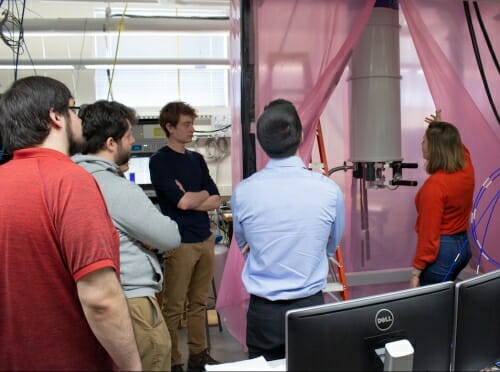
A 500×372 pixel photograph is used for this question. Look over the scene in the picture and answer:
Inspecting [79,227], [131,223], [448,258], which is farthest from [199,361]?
[79,227]

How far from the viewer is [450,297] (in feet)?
3.29

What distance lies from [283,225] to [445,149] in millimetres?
1227

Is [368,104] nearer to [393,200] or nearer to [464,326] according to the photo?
[393,200]

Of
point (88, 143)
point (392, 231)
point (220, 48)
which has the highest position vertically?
point (220, 48)

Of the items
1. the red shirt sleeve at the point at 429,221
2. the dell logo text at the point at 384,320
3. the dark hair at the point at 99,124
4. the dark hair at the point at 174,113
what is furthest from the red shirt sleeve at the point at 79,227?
the red shirt sleeve at the point at 429,221

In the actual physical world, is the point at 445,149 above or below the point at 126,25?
below

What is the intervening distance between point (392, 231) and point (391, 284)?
1.14ft

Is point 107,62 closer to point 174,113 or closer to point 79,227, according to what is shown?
point 174,113

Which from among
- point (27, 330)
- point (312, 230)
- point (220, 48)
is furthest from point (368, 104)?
point (220, 48)

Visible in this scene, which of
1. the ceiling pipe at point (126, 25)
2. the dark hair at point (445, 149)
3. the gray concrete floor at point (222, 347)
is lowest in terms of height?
the gray concrete floor at point (222, 347)

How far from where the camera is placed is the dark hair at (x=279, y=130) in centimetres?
142

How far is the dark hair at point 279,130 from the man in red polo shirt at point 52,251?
584mm

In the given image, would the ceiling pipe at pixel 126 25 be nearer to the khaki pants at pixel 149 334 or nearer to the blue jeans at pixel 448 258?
the blue jeans at pixel 448 258

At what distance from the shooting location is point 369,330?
0.93 m
